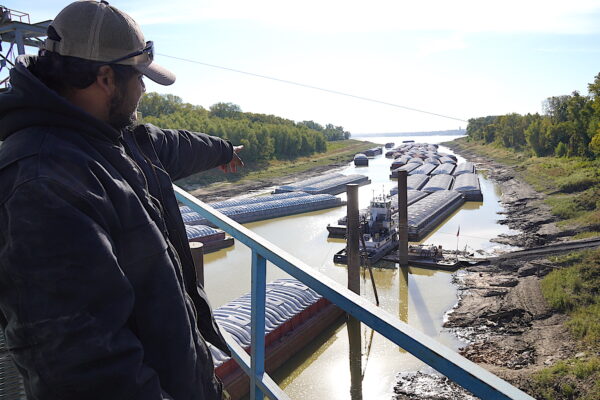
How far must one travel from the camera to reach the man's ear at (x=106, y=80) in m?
1.45

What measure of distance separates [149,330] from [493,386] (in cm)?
92

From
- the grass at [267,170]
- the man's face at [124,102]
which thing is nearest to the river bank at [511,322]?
A: the man's face at [124,102]

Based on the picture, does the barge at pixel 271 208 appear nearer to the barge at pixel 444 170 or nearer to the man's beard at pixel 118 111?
the barge at pixel 444 170

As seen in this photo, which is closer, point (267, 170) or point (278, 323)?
point (278, 323)

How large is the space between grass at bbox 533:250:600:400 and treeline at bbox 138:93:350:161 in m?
31.0

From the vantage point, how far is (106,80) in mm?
1478

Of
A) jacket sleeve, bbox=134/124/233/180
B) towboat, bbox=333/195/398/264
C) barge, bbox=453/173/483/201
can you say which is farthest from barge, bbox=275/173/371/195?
jacket sleeve, bbox=134/124/233/180

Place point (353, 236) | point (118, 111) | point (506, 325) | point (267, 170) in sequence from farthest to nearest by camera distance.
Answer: point (267, 170), point (353, 236), point (506, 325), point (118, 111)

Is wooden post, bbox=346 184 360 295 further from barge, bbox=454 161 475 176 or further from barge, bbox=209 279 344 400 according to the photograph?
barge, bbox=454 161 475 176

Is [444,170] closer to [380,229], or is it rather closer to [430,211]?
[430,211]

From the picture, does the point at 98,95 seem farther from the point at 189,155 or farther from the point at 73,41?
the point at 189,155

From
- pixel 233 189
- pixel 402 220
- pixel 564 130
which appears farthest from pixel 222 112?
pixel 402 220

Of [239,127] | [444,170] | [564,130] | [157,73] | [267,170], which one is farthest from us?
[239,127]

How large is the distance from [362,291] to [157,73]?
15793mm
